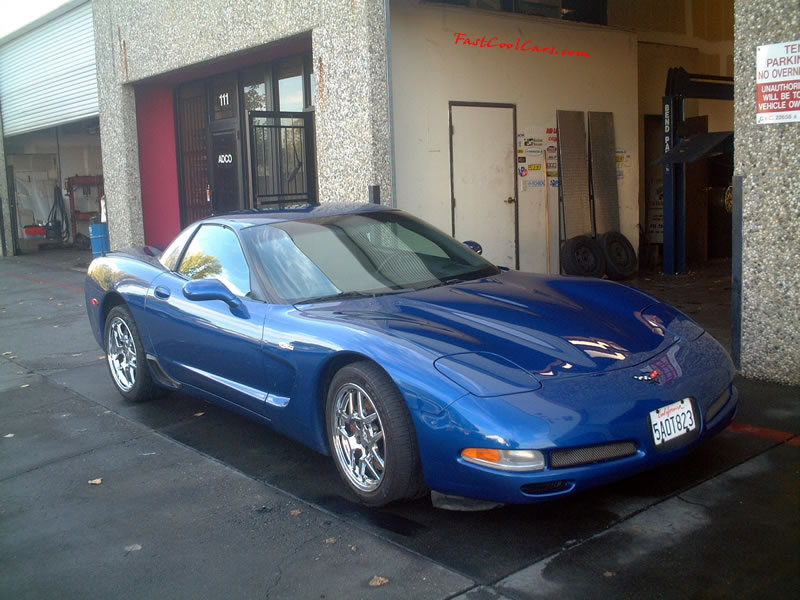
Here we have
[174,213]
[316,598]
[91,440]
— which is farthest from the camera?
[174,213]

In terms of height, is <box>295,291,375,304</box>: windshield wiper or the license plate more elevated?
<box>295,291,375,304</box>: windshield wiper

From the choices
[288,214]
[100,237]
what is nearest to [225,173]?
[100,237]

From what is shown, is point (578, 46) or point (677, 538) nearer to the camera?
point (677, 538)

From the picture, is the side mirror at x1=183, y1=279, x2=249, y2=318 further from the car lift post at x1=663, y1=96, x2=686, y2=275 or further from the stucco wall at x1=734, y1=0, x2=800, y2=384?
the car lift post at x1=663, y1=96, x2=686, y2=275

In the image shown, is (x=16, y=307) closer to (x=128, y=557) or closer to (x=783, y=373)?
(x=128, y=557)

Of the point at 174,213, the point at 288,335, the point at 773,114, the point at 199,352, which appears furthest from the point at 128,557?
the point at 174,213

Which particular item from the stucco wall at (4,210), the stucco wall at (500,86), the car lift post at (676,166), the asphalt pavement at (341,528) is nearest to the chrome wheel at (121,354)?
the asphalt pavement at (341,528)

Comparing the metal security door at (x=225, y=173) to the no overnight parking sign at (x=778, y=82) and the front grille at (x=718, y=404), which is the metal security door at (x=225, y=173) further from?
the front grille at (x=718, y=404)

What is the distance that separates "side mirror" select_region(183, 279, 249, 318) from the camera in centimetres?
477

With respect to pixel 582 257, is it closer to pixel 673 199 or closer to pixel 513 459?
pixel 673 199

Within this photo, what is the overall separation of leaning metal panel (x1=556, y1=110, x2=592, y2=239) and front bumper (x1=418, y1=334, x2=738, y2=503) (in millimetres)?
8472

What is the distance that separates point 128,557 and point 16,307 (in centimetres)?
963

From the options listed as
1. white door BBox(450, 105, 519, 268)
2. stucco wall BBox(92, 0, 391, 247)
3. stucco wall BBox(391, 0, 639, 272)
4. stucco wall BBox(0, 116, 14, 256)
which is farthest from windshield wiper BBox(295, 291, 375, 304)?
stucco wall BBox(0, 116, 14, 256)

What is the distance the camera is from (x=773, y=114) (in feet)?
18.2
